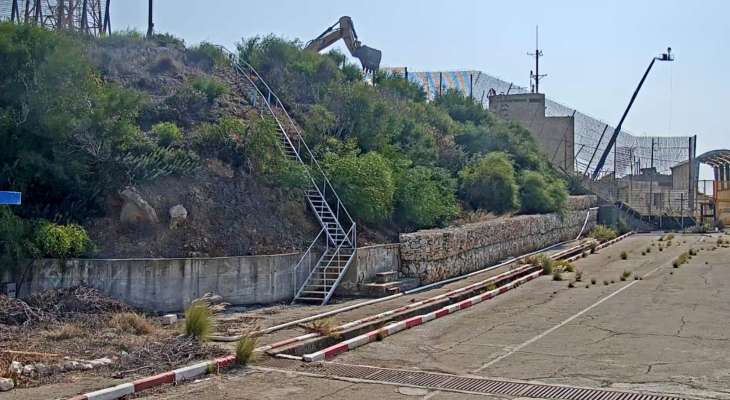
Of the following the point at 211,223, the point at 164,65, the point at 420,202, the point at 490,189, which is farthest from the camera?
the point at 490,189

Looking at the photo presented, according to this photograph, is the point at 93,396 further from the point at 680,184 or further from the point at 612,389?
the point at 680,184

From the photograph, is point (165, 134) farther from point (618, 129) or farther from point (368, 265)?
point (618, 129)

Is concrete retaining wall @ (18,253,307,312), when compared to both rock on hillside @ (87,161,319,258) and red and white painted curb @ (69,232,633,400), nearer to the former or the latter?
rock on hillside @ (87,161,319,258)

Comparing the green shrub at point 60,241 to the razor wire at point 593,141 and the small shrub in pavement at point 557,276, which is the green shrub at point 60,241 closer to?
the small shrub in pavement at point 557,276

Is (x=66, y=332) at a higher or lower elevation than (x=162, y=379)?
higher

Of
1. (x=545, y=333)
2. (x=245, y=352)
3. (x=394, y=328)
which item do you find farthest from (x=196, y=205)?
(x=545, y=333)

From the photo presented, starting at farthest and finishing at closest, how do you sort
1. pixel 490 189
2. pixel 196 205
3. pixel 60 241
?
→ 1. pixel 490 189
2. pixel 196 205
3. pixel 60 241

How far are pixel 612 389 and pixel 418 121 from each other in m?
29.1

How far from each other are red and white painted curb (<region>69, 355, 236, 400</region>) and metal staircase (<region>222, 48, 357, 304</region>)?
7.78 m

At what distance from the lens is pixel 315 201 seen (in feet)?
79.9

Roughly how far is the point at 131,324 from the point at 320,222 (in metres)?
8.75

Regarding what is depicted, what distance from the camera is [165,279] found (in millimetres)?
17781

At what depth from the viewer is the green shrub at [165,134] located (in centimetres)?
2325

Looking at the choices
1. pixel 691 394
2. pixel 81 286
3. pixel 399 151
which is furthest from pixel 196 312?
pixel 399 151
